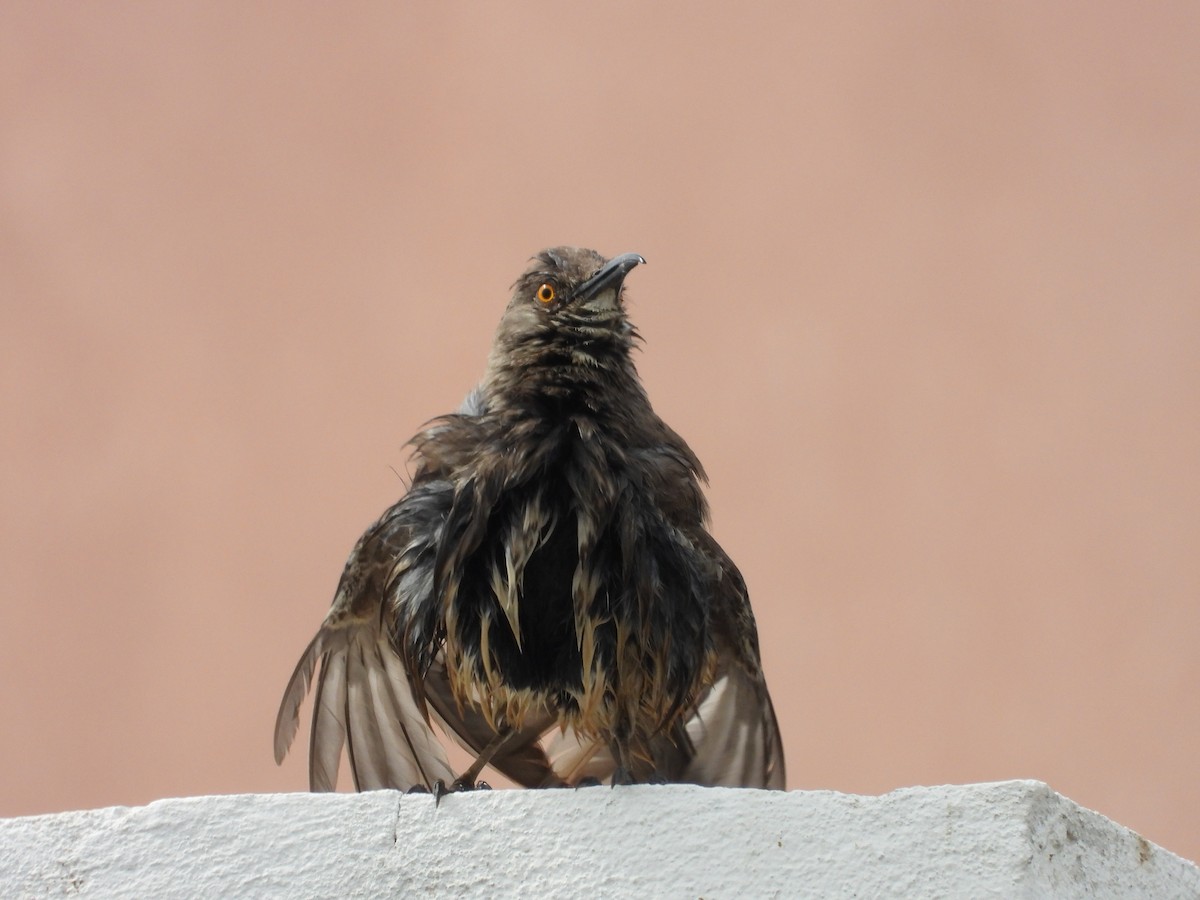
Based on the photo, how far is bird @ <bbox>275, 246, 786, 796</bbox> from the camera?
276 centimetres

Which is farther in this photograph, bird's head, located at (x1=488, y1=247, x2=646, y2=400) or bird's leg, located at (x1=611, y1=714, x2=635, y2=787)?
bird's head, located at (x1=488, y1=247, x2=646, y2=400)

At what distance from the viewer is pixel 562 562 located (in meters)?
2.80

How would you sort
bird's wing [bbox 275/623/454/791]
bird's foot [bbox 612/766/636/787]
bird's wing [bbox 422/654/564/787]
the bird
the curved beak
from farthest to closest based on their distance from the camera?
1. bird's wing [bbox 275/623/454/791]
2. bird's wing [bbox 422/654/564/787]
3. the curved beak
4. the bird
5. bird's foot [bbox 612/766/636/787]

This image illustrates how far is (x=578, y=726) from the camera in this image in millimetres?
2873

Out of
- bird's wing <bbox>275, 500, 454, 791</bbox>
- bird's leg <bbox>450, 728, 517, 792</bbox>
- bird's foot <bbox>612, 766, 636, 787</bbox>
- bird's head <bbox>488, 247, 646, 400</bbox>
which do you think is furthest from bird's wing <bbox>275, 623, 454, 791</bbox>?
bird's foot <bbox>612, 766, 636, 787</bbox>

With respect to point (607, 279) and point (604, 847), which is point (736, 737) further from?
point (604, 847)

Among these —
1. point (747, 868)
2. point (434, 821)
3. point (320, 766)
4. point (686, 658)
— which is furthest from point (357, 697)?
point (747, 868)

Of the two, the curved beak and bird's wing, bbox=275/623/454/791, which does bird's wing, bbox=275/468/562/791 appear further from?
the curved beak

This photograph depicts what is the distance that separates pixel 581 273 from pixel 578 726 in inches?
36.6

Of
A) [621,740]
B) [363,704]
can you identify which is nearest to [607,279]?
[621,740]

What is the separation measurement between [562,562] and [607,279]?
0.61 metres

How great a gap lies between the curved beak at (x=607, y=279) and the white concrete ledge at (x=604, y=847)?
113 centimetres

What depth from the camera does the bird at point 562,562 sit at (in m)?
2.76

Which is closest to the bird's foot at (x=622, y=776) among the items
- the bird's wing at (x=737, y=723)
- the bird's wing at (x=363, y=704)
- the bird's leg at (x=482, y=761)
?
the bird's leg at (x=482, y=761)
